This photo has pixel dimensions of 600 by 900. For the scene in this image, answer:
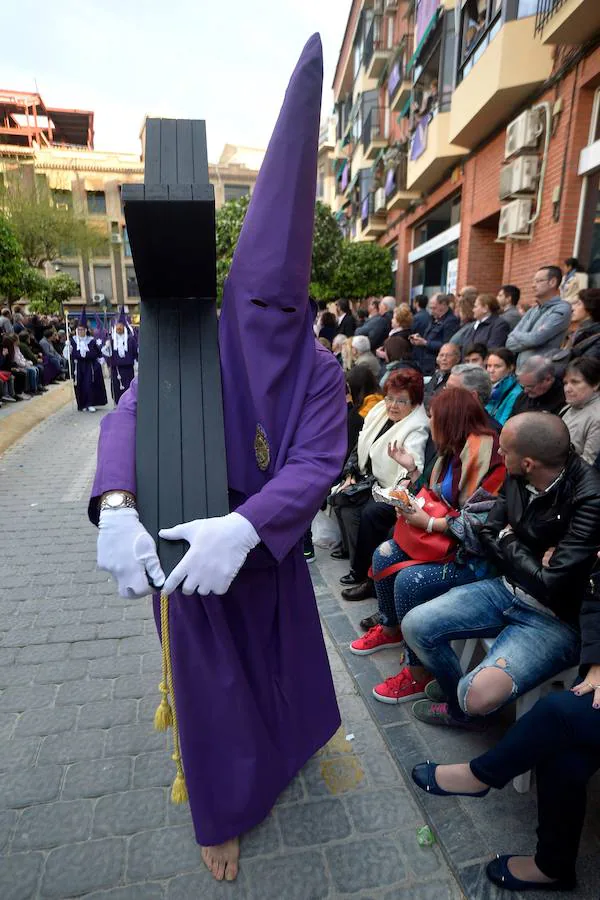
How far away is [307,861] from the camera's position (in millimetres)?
1745

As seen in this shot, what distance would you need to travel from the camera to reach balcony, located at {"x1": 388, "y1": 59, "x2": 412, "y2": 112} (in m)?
12.9

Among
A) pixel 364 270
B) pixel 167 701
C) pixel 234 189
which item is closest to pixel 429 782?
pixel 167 701

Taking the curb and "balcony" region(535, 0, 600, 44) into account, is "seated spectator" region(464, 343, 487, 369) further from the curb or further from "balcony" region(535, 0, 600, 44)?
the curb

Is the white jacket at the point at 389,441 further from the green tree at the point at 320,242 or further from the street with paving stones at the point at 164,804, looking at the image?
the green tree at the point at 320,242

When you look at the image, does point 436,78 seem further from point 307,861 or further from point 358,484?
point 307,861

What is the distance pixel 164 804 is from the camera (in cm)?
196

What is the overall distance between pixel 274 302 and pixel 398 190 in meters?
14.0

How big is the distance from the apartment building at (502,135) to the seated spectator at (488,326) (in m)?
1.89

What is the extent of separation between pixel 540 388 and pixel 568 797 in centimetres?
271

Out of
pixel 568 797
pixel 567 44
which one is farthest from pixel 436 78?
pixel 568 797

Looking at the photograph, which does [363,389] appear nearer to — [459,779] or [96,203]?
[459,779]

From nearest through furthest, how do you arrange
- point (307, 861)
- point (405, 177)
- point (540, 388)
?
point (307, 861) < point (540, 388) < point (405, 177)

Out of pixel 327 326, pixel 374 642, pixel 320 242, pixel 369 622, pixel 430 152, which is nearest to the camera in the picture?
pixel 374 642

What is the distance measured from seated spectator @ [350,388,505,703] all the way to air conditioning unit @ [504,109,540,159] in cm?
601
